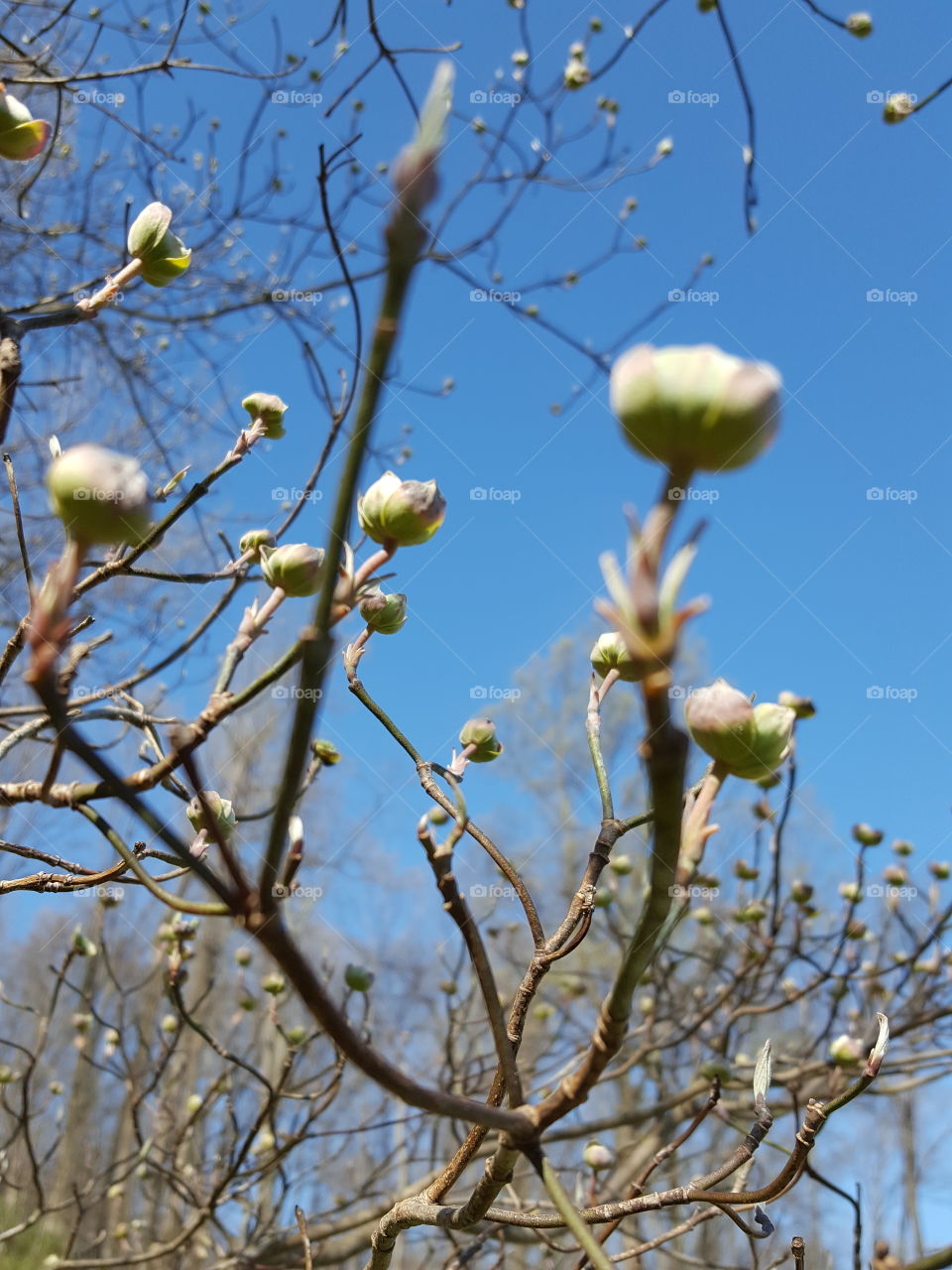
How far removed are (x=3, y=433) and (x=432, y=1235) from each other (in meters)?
1.77

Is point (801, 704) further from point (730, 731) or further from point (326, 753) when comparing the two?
point (730, 731)

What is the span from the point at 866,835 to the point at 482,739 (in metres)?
2.12

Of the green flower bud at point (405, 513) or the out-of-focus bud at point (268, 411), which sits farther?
the out-of-focus bud at point (268, 411)

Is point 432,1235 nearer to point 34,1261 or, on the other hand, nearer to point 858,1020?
point 858,1020

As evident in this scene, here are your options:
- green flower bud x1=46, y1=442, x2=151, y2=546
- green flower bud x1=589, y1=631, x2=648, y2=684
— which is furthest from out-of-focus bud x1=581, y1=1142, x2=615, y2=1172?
green flower bud x1=46, y1=442, x2=151, y2=546

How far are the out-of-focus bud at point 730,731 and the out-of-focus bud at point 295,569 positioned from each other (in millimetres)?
329

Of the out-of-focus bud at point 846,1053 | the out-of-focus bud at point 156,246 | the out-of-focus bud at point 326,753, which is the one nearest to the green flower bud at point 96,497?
the out-of-focus bud at point 156,246

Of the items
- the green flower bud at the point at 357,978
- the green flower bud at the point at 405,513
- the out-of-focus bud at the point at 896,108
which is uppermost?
the out-of-focus bud at the point at 896,108

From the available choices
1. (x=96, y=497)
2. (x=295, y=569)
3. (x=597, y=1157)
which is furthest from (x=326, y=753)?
(x=597, y=1157)

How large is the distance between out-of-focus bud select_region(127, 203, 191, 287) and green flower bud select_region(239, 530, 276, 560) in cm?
31

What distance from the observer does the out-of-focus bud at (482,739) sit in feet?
2.85

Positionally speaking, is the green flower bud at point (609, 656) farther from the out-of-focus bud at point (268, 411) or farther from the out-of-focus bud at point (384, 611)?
the out-of-focus bud at point (268, 411)

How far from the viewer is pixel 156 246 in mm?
974

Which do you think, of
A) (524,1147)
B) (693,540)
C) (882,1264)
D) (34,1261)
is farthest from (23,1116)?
(34,1261)
